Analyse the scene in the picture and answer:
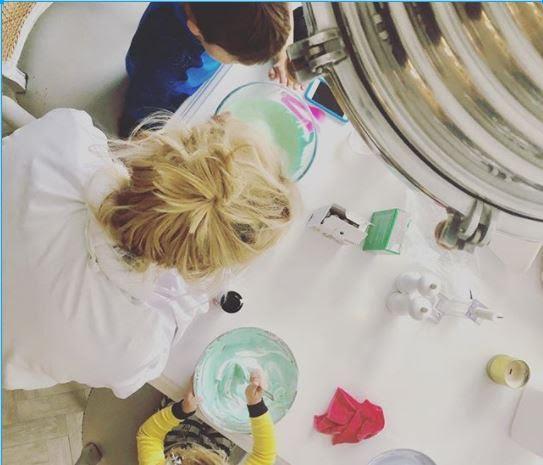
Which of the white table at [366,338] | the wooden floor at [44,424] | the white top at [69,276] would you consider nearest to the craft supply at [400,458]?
the white table at [366,338]

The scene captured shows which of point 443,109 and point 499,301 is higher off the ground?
point 443,109

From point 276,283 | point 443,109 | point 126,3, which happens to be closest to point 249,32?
point 276,283

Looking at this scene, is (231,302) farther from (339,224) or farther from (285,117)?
(285,117)

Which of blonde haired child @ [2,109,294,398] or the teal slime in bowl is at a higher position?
blonde haired child @ [2,109,294,398]

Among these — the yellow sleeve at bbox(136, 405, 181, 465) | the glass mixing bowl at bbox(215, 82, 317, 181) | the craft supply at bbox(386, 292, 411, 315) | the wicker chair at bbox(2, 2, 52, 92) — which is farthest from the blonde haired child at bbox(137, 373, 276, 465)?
the wicker chair at bbox(2, 2, 52, 92)

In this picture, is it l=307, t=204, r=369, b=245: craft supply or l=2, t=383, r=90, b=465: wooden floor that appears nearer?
l=307, t=204, r=369, b=245: craft supply

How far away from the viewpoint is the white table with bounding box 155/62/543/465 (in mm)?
1027

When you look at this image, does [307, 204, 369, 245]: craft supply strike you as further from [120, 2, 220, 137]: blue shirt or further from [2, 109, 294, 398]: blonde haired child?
[120, 2, 220, 137]: blue shirt

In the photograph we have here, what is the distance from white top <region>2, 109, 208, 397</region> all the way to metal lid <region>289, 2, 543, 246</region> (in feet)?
1.84

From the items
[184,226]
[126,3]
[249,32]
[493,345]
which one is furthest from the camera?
[126,3]

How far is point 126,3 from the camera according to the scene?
1247 mm

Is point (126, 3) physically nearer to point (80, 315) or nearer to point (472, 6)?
point (80, 315)

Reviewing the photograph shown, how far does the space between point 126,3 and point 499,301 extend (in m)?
0.92

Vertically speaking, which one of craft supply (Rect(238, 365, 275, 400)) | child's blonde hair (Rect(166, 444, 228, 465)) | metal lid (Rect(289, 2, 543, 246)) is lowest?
Answer: child's blonde hair (Rect(166, 444, 228, 465))
